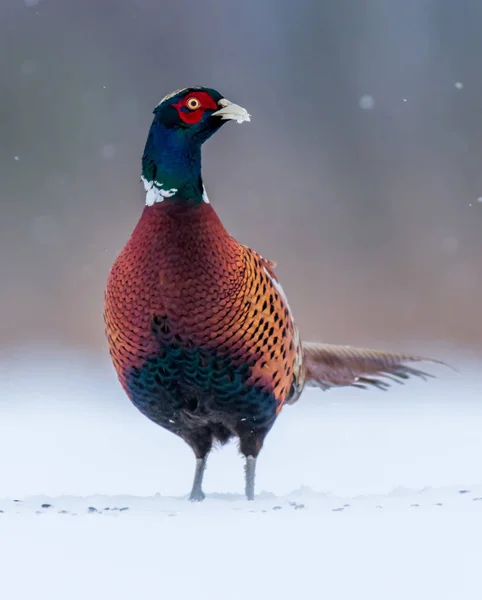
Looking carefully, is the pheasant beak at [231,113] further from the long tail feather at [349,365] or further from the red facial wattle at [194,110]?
the long tail feather at [349,365]

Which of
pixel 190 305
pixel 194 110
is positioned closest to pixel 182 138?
pixel 194 110

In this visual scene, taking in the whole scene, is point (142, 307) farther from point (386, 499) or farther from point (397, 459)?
point (397, 459)

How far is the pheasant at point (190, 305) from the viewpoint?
326 cm

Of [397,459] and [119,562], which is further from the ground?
[397,459]

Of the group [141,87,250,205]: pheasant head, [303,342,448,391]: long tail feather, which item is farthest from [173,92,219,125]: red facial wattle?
[303,342,448,391]: long tail feather

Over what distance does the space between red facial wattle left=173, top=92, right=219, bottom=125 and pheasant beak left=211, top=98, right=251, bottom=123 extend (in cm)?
3

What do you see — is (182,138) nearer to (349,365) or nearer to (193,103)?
(193,103)

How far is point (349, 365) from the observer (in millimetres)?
4020

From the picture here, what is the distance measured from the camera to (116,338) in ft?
11.1

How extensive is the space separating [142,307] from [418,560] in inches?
47.1

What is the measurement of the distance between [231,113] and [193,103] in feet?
0.42

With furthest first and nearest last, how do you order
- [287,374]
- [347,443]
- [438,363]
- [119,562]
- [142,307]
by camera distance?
1. [347,443]
2. [438,363]
3. [287,374]
4. [142,307]
5. [119,562]

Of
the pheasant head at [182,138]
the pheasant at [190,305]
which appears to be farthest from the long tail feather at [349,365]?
the pheasant head at [182,138]

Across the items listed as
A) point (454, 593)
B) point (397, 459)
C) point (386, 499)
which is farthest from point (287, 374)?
point (397, 459)
